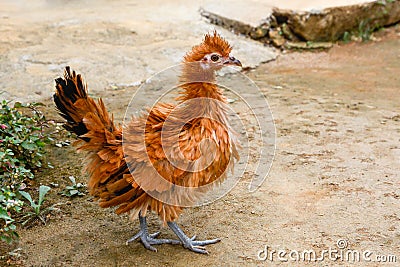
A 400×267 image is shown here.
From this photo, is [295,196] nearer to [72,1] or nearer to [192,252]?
[192,252]

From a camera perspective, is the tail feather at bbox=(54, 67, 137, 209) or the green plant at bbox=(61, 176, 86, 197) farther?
the green plant at bbox=(61, 176, 86, 197)

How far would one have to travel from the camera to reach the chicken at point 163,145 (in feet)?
10.9

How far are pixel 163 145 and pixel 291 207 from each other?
1291 mm

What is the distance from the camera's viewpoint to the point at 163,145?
3338mm

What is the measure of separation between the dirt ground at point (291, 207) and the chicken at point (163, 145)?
35 cm

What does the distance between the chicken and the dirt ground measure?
0.35 metres

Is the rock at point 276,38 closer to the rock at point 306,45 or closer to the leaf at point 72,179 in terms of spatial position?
the rock at point 306,45

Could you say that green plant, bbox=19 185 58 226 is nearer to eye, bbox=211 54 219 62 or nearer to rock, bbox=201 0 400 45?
eye, bbox=211 54 219 62

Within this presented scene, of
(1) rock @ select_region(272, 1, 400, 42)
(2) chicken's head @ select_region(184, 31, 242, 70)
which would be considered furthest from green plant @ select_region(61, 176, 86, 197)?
(1) rock @ select_region(272, 1, 400, 42)

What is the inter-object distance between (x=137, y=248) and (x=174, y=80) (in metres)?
3.78

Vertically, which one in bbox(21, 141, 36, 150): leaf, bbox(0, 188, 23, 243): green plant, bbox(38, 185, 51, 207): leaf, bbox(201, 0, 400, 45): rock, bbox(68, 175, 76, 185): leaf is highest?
bbox(201, 0, 400, 45): rock

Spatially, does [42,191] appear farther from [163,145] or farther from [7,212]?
[163,145]

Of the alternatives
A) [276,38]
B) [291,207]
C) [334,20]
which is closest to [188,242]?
[291,207]

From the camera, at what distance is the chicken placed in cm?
332
